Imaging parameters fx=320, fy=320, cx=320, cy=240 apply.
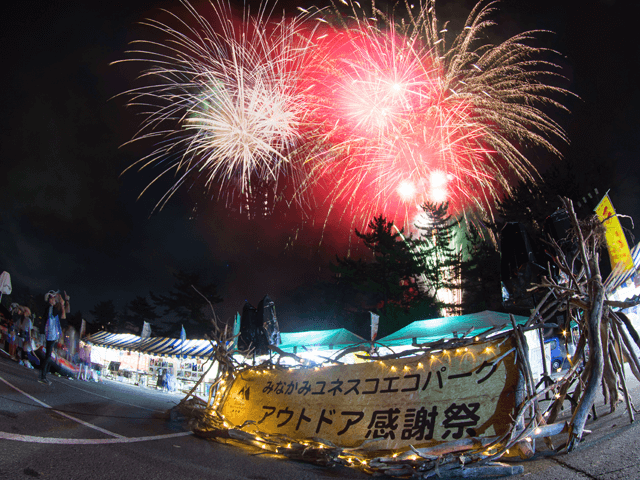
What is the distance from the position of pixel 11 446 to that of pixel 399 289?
27.8m

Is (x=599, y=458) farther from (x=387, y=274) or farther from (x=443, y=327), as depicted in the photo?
(x=387, y=274)

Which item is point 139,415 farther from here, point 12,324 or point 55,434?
point 12,324

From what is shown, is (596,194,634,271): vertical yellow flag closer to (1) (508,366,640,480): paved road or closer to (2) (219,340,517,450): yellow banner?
(1) (508,366,640,480): paved road

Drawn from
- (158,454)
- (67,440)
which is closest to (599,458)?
(158,454)

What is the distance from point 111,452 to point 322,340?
12377 mm

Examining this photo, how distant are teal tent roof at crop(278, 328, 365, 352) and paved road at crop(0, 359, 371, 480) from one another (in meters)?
9.62

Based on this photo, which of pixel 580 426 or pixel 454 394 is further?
pixel 454 394

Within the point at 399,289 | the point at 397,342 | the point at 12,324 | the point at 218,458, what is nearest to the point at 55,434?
the point at 218,458

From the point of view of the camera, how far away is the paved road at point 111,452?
2.70m

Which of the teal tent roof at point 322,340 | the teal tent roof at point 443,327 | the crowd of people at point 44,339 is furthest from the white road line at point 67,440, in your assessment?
the teal tent roof at point 443,327

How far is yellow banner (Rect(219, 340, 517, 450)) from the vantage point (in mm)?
2910

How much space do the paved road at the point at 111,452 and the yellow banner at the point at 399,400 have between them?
1.55ft

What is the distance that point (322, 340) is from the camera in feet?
49.6

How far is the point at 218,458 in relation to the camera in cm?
344
